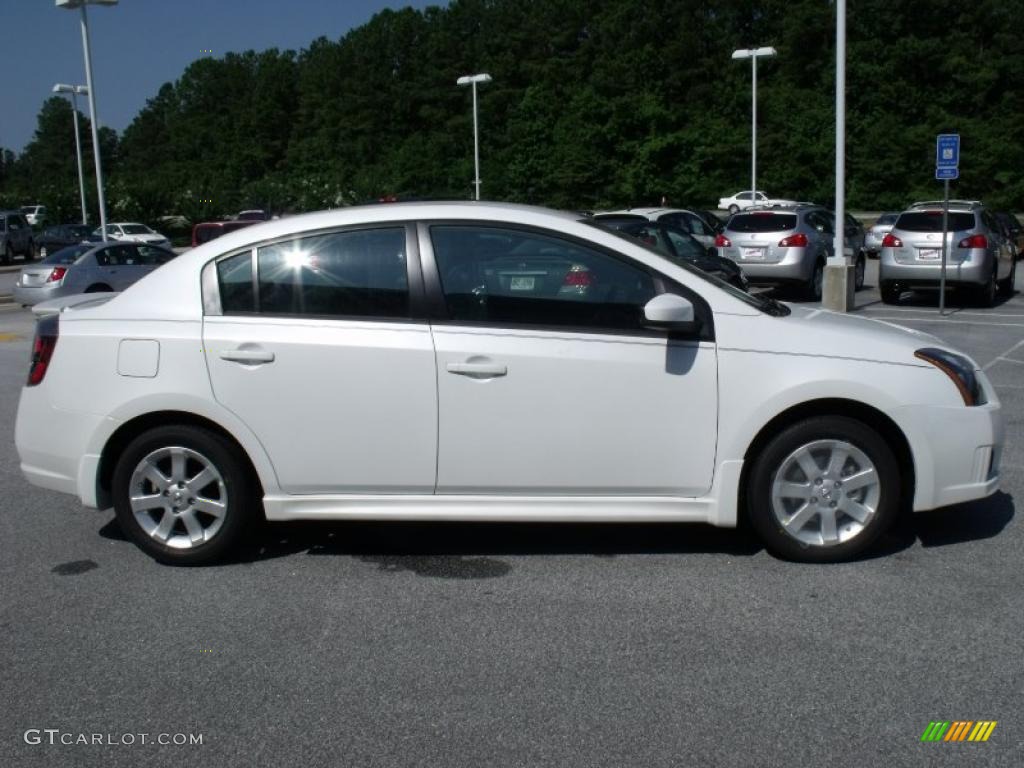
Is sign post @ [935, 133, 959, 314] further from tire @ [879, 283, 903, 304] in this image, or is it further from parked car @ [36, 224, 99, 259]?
parked car @ [36, 224, 99, 259]

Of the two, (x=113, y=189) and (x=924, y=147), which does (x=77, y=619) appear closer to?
(x=113, y=189)

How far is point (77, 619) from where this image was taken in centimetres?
501

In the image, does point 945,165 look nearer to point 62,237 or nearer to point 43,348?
point 43,348

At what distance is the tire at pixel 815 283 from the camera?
67.3ft

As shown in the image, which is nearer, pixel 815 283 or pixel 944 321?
pixel 944 321

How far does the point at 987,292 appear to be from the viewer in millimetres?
18906

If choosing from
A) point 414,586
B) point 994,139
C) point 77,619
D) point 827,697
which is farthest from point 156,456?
point 994,139

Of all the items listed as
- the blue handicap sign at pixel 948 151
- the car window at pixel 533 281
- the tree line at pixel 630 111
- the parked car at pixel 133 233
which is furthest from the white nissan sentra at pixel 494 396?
the tree line at pixel 630 111

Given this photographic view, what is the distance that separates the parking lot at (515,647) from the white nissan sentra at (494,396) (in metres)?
0.34

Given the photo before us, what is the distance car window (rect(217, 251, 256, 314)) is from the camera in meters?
5.51

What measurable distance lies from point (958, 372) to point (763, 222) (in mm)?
15687

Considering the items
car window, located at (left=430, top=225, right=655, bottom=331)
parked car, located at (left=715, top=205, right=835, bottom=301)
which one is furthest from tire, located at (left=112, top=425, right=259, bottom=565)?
parked car, located at (left=715, top=205, right=835, bottom=301)

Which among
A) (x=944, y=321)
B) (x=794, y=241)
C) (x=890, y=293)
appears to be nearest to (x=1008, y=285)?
(x=890, y=293)

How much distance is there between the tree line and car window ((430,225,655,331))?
55.6 metres
